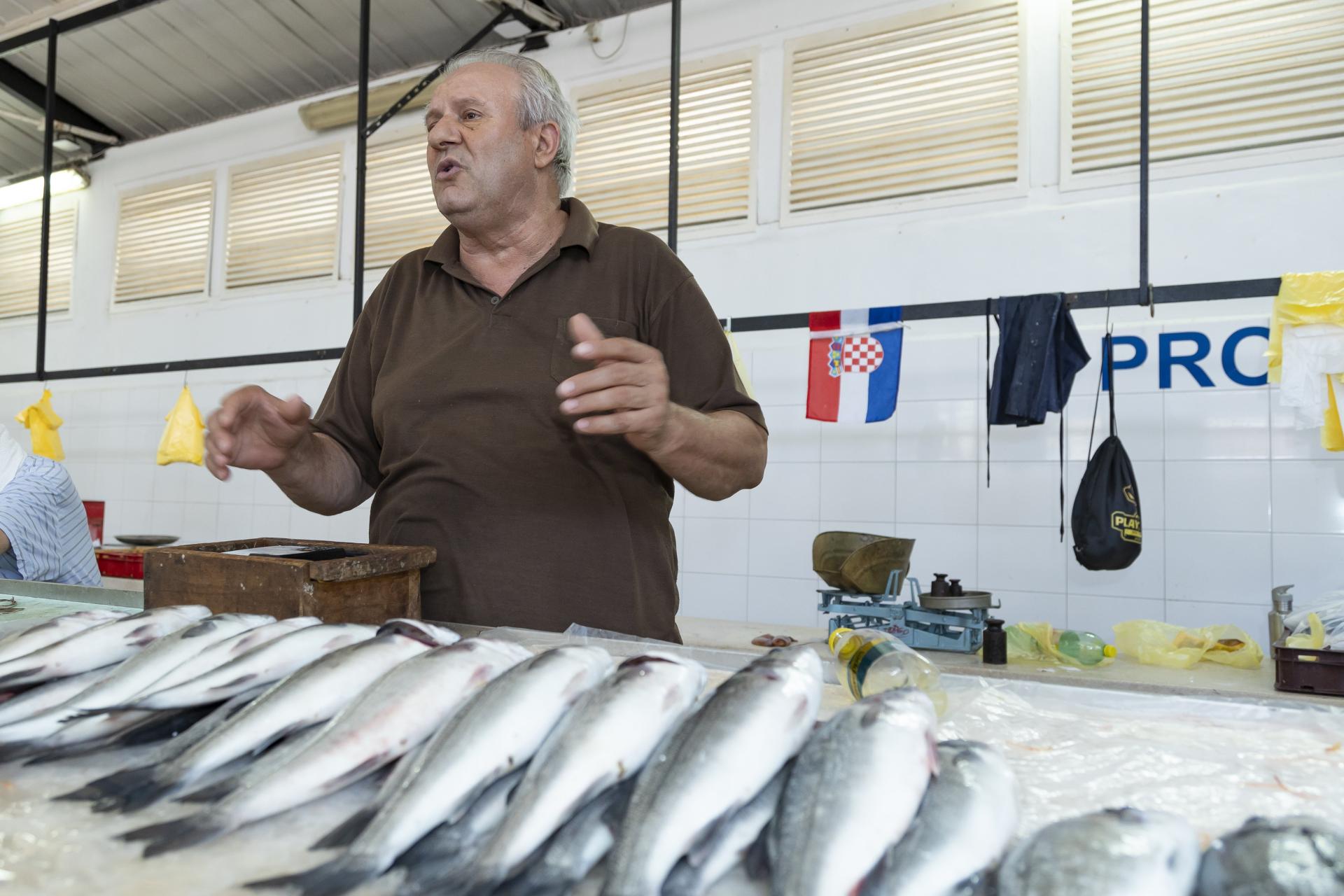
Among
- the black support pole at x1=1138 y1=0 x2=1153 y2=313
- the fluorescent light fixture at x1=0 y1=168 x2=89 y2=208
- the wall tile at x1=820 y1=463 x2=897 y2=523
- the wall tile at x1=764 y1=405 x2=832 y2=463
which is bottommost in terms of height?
the wall tile at x1=820 y1=463 x2=897 y2=523

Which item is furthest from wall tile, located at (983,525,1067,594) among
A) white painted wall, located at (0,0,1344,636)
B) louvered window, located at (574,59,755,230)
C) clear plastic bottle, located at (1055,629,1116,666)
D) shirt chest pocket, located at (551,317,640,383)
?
shirt chest pocket, located at (551,317,640,383)

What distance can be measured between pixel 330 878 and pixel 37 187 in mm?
9024

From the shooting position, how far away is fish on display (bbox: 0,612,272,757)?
0.99 meters

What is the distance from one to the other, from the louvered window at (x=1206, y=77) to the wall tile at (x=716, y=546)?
245 centimetres

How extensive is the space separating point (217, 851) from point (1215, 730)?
1065mm

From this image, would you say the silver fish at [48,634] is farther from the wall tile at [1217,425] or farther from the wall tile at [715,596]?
the wall tile at [1217,425]

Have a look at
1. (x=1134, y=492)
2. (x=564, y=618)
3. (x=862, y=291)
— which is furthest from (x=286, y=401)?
(x=862, y=291)

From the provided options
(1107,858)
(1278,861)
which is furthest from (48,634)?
(1278,861)

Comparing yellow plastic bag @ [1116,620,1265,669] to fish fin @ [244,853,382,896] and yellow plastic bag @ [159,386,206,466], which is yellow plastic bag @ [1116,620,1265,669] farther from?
yellow plastic bag @ [159,386,206,466]

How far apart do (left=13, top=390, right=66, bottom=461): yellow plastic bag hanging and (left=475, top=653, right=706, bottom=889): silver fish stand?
618 centimetres

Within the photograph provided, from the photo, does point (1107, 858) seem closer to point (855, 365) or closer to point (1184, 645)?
point (1184, 645)

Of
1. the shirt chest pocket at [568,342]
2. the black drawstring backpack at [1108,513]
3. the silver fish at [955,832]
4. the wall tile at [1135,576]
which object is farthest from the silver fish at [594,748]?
the wall tile at [1135,576]

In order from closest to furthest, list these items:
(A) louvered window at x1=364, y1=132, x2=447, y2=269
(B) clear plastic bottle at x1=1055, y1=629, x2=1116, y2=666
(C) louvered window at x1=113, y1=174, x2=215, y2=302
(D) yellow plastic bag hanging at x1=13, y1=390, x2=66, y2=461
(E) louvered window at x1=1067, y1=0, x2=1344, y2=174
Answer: (B) clear plastic bottle at x1=1055, y1=629, x2=1116, y2=666, (E) louvered window at x1=1067, y1=0, x2=1344, y2=174, (D) yellow plastic bag hanging at x1=13, y1=390, x2=66, y2=461, (A) louvered window at x1=364, y1=132, x2=447, y2=269, (C) louvered window at x1=113, y1=174, x2=215, y2=302

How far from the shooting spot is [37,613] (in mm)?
1846
